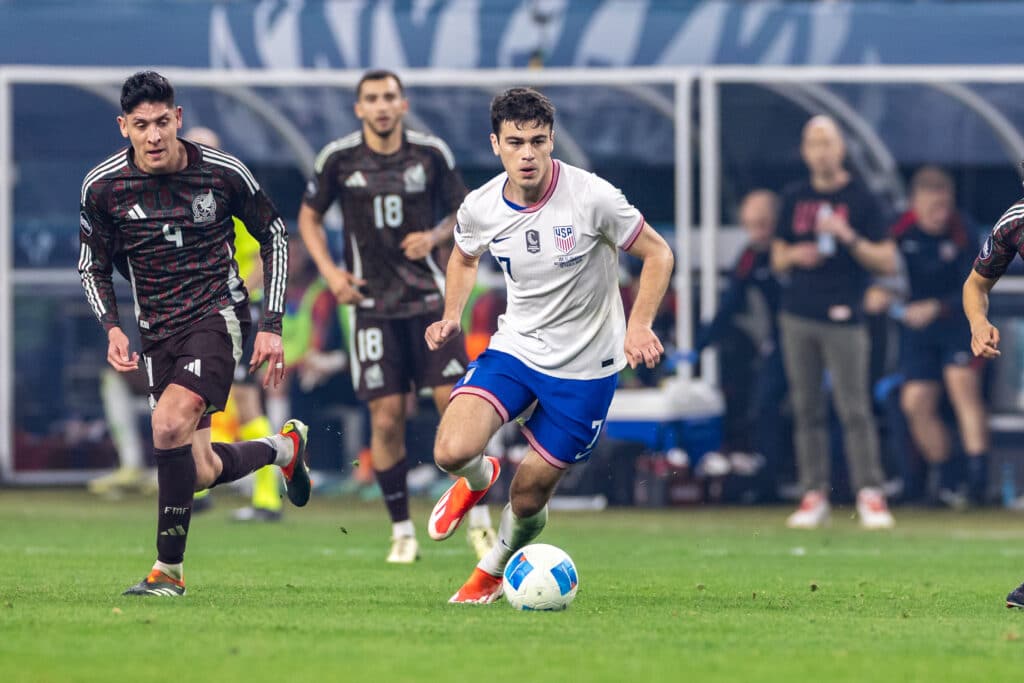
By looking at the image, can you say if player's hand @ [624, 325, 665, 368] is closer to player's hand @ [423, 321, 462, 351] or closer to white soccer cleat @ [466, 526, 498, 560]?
player's hand @ [423, 321, 462, 351]

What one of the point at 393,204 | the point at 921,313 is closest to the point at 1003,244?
the point at 393,204

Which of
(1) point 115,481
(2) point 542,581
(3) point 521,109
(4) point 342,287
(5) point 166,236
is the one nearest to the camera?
(2) point 542,581

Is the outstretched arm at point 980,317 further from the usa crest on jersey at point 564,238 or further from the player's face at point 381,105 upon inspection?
the player's face at point 381,105

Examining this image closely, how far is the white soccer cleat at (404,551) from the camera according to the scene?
34.7ft

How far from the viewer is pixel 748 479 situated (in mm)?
15227

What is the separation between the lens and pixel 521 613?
7738 millimetres

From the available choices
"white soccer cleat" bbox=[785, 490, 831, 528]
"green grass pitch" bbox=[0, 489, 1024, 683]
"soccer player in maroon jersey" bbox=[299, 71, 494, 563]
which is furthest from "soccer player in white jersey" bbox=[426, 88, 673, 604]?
"white soccer cleat" bbox=[785, 490, 831, 528]

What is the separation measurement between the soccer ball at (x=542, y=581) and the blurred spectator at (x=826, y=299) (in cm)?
629

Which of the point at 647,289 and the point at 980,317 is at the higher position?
the point at 647,289

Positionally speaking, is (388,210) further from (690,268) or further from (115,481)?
(115,481)

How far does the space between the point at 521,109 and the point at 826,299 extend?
642cm

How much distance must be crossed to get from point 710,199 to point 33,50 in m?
6.46

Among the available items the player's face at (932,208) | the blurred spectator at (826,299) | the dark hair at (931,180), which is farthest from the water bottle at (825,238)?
the dark hair at (931,180)

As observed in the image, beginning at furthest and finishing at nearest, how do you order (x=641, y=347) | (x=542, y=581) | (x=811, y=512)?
(x=811, y=512) → (x=542, y=581) → (x=641, y=347)
